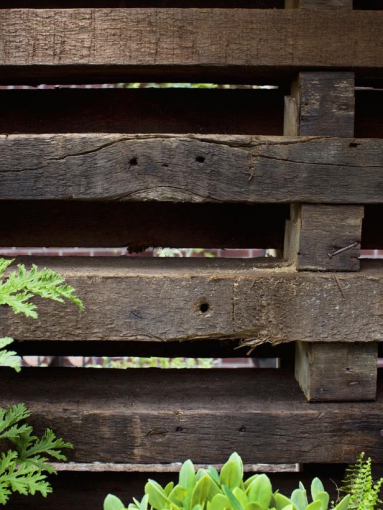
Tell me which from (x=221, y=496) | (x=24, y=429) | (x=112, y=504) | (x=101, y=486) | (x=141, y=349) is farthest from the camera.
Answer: (x=141, y=349)

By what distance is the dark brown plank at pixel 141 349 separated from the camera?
2506mm

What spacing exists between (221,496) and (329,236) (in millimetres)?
861

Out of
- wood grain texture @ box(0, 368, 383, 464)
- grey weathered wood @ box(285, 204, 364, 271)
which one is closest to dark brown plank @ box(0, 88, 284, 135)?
grey weathered wood @ box(285, 204, 364, 271)

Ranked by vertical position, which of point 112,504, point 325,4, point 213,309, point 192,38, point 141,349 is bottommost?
point 112,504

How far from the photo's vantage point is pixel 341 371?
2.06m

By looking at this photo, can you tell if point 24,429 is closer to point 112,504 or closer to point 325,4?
point 112,504

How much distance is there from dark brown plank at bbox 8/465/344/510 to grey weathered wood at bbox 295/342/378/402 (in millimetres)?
389

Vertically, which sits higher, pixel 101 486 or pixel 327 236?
pixel 327 236

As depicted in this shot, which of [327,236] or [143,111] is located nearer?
[327,236]

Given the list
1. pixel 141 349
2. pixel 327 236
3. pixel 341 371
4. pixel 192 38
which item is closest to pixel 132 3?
pixel 192 38

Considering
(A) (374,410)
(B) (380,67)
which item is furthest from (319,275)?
(B) (380,67)

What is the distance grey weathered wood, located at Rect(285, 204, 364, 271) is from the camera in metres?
2.00

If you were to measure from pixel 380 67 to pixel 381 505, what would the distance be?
1.36m

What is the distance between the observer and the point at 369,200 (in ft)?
6.54
